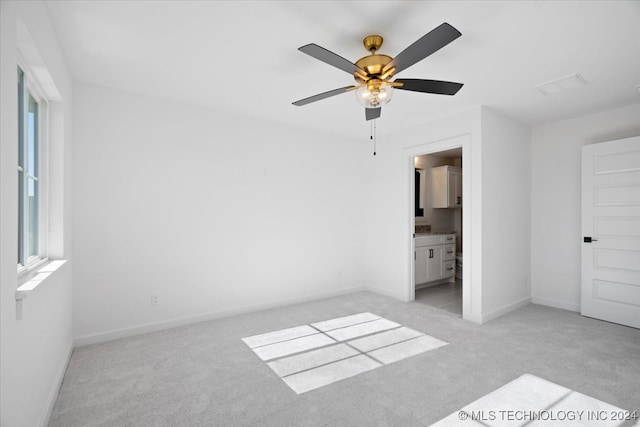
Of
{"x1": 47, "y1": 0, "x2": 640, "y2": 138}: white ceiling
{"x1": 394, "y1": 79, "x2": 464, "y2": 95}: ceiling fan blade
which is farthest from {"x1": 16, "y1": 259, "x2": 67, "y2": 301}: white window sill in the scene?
{"x1": 394, "y1": 79, "x2": 464, "y2": 95}: ceiling fan blade

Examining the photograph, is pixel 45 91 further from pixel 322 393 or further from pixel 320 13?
pixel 322 393

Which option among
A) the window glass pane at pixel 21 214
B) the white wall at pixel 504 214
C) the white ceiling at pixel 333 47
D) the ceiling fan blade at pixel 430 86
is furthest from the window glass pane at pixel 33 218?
the white wall at pixel 504 214

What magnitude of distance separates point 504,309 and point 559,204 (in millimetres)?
1664

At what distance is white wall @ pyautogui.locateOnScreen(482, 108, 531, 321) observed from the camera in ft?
12.0

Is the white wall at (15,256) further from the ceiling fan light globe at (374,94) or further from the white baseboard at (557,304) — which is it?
the white baseboard at (557,304)

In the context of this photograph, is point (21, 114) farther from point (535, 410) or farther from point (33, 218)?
point (535, 410)

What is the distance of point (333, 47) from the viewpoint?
2.36 meters

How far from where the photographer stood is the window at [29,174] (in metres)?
1.90

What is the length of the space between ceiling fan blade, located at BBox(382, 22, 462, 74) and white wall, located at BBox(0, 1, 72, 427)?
1934 mm

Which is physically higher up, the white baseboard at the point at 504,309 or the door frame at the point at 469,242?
the door frame at the point at 469,242

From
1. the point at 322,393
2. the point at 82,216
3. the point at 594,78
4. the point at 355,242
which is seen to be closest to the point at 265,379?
the point at 322,393

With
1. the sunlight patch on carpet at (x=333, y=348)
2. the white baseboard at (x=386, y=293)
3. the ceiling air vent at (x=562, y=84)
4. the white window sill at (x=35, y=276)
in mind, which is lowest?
the sunlight patch on carpet at (x=333, y=348)

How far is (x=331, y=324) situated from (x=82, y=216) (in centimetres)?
280

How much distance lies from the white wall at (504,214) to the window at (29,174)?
13.5 ft
